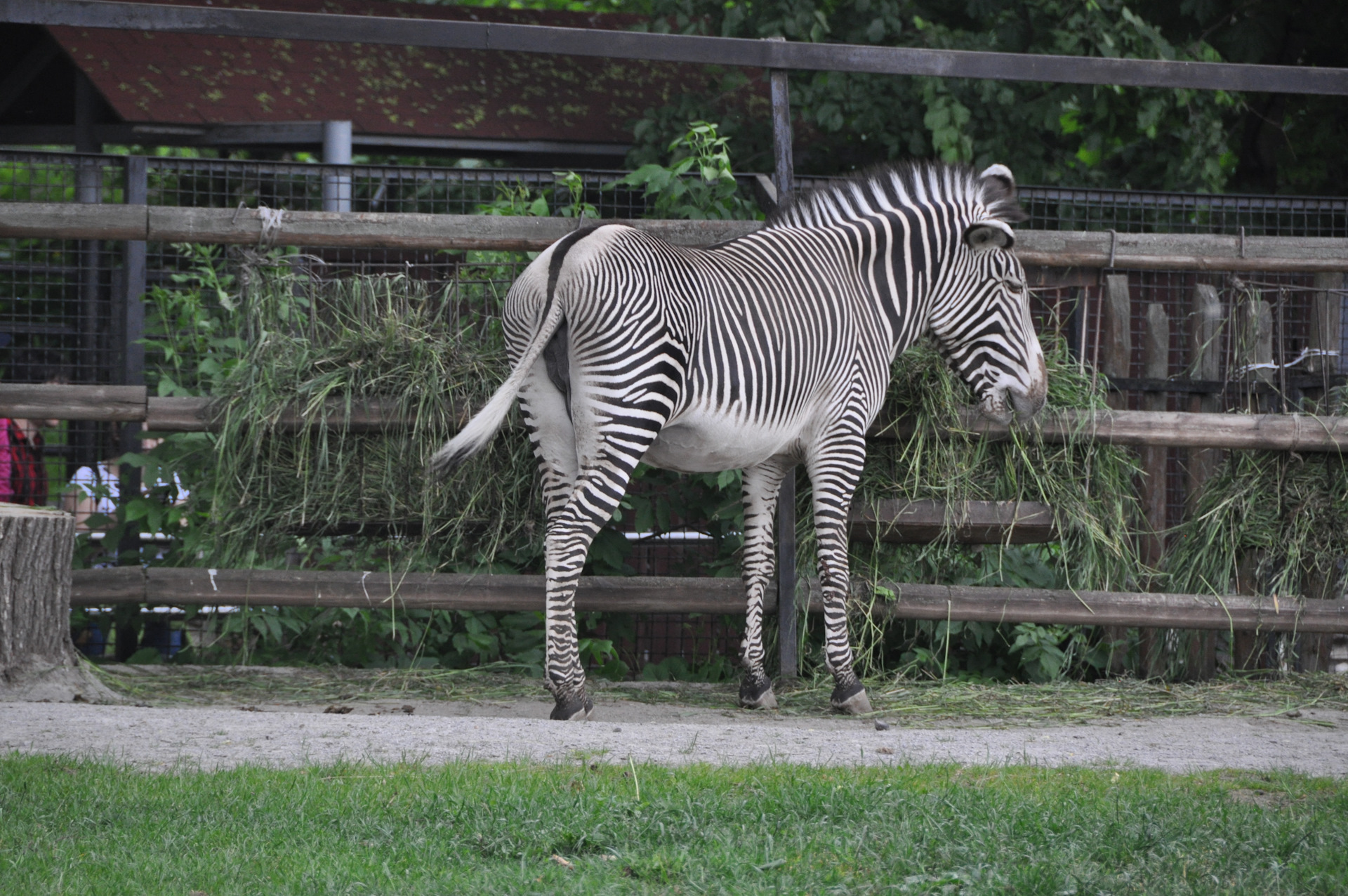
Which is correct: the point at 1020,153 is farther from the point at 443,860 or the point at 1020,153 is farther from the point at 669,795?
the point at 443,860

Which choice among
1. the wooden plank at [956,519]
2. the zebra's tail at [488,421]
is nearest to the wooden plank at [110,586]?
the zebra's tail at [488,421]

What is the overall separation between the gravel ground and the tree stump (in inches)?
15.5

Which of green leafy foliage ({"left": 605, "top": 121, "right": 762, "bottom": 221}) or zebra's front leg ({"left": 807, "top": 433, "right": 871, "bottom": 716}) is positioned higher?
green leafy foliage ({"left": 605, "top": 121, "right": 762, "bottom": 221})

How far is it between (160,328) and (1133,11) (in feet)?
26.7

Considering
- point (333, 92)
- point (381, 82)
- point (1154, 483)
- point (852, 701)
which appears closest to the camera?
point (852, 701)

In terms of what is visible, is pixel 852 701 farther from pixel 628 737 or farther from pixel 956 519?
pixel 628 737

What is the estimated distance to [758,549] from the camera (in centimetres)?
603

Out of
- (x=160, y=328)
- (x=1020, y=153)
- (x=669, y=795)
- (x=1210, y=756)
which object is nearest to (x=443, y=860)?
(x=669, y=795)

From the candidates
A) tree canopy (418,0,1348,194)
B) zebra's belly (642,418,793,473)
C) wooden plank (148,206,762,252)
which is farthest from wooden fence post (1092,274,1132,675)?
wooden plank (148,206,762,252)

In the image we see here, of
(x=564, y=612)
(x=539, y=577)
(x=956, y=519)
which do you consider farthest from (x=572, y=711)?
(x=956, y=519)

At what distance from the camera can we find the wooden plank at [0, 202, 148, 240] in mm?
6016

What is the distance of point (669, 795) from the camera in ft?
11.8

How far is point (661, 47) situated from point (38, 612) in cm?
399

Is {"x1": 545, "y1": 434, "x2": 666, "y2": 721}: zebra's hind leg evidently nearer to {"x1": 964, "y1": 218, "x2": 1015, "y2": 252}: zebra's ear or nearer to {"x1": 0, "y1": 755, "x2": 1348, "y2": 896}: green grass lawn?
A: {"x1": 0, "y1": 755, "x2": 1348, "y2": 896}: green grass lawn
